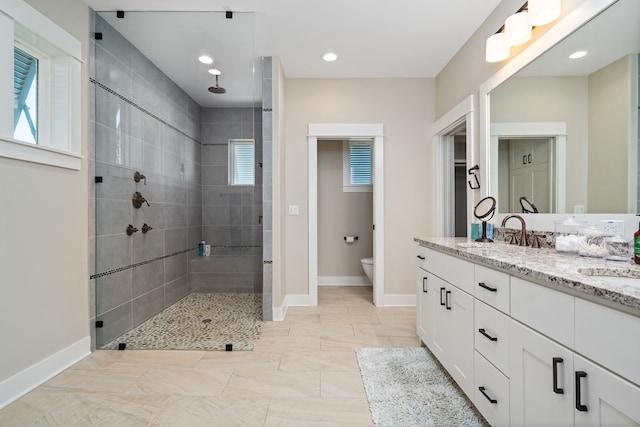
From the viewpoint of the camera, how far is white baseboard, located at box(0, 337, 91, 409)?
1686mm

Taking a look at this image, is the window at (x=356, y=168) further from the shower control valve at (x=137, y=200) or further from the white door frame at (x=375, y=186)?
the shower control valve at (x=137, y=200)

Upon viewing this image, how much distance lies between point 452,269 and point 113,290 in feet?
8.34

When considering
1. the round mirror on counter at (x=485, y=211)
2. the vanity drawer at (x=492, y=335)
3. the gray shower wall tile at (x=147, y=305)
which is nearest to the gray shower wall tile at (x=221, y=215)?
the gray shower wall tile at (x=147, y=305)

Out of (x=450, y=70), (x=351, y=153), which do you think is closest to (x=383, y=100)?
(x=450, y=70)

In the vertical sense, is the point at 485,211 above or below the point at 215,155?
below

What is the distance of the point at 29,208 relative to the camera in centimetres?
182

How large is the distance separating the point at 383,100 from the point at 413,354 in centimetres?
264

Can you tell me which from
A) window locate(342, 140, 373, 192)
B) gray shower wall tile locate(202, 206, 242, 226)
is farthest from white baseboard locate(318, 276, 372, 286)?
gray shower wall tile locate(202, 206, 242, 226)

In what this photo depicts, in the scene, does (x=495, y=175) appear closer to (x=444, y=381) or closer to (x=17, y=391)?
(x=444, y=381)

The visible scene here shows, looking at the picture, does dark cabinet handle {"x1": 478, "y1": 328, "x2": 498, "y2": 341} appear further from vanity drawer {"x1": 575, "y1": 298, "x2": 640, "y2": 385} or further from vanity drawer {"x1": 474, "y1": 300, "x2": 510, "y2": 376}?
vanity drawer {"x1": 575, "y1": 298, "x2": 640, "y2": 385}

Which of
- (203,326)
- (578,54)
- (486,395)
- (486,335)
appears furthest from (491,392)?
(203,326)

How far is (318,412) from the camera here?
161cm

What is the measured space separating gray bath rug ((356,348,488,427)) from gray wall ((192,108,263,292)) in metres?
1.39

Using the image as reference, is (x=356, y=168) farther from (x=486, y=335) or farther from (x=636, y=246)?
(x=636, y=246)
